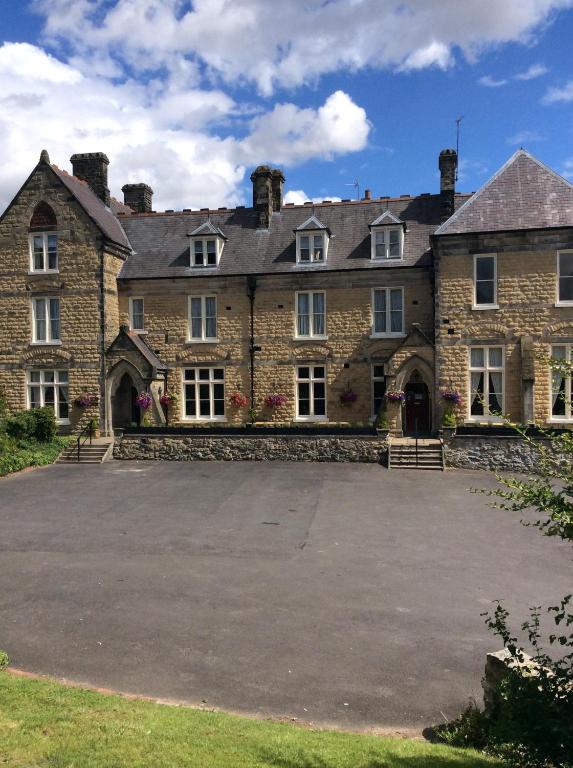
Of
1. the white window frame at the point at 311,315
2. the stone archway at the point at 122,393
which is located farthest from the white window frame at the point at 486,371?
the stone archway at the point at 122,393

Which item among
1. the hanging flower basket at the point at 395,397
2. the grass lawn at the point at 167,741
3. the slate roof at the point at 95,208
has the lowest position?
the grass lawn at the point at 167,741

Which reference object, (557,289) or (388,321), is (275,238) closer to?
(388,321)

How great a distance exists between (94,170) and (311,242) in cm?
1245

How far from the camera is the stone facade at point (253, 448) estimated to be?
24297 millimetres

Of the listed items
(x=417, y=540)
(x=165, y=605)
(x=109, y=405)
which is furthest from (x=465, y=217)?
(x=165, y=605)

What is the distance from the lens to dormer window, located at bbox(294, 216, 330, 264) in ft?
93.6

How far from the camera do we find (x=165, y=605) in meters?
10.4

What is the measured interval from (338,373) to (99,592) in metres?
18.9

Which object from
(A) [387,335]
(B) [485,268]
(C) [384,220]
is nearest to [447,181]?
(C) [384,220]

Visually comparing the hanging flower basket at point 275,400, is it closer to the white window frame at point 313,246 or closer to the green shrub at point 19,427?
the white window frame at point 313,246

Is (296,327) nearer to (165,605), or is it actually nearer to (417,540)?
(417,540)

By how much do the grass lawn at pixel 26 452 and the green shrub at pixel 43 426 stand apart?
248mm

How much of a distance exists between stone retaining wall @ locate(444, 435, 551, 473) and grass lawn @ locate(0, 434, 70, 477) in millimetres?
16037

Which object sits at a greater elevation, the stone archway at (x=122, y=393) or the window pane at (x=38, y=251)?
the window pane at (x=38, y=251)
